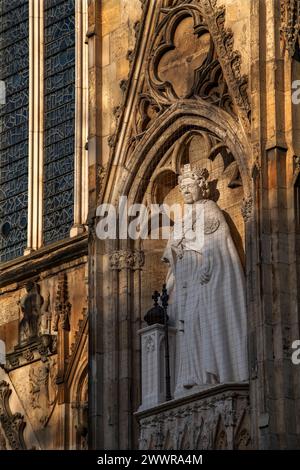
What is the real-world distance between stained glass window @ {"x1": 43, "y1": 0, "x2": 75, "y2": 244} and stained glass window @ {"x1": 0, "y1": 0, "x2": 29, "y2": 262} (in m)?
0.43

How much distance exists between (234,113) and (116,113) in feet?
7.27

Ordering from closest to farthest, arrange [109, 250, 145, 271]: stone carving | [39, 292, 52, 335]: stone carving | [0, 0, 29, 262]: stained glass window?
[109, 250, 145, 271]: stone carving
[39, 292, 52, 335]: stone carving
[0, 0, 29, 262]: stained glass window

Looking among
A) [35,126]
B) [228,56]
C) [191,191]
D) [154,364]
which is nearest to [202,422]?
[154,364]

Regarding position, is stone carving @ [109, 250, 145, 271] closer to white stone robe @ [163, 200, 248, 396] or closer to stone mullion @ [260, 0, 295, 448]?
white stone robe @ [163, 200, 248, 396]

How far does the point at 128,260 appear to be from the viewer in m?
31.8

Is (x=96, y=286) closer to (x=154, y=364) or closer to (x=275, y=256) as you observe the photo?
(x=154, y=364)

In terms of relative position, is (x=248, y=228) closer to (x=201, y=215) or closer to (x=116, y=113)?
(x=201, y=215)

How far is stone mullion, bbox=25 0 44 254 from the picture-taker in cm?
3628

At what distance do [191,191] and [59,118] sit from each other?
6.10 meters

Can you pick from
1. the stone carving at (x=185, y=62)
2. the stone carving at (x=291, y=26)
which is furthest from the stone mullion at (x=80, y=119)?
the stone carving at (x=291, y=26)

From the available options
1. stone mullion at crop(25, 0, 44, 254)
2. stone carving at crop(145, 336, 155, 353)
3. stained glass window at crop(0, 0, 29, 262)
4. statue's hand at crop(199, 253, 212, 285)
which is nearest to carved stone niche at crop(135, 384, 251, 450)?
stone carving at crop(145, 336, 155, 353)

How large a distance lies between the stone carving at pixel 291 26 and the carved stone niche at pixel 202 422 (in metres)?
4.18

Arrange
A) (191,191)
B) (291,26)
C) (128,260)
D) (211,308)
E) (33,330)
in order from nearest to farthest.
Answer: (291,26) → (211,308) → (191,191) → (128,260) → (33,330)
